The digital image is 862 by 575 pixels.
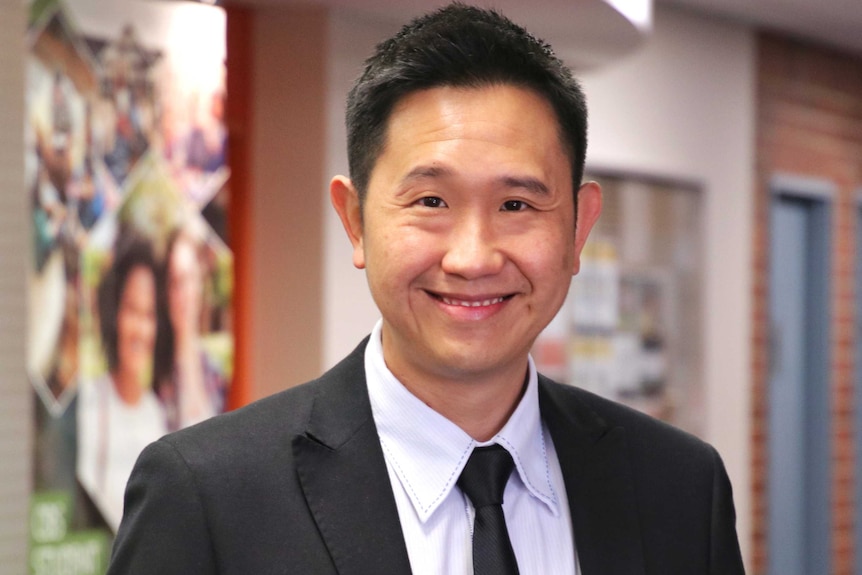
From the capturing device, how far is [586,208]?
1655 millimetres

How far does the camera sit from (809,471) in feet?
21.6

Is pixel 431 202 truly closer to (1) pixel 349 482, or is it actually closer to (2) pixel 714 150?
(1) pixel 349 482

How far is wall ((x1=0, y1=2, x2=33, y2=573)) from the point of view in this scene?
130 inches

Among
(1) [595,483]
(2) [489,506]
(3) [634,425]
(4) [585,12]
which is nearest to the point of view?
(2) [489,506]

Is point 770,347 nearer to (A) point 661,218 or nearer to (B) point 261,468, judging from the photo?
(A) point 661,218

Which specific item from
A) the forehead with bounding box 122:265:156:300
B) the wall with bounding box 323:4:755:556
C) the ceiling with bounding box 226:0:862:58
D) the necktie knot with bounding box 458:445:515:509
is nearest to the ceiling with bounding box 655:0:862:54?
the ceiling with bounding box 226:0:862:58

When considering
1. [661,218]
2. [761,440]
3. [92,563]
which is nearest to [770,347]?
[761,440]

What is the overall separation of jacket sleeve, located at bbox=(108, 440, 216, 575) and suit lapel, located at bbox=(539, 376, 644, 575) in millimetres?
494

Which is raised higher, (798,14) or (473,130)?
(798,14)

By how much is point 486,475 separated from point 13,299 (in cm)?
218

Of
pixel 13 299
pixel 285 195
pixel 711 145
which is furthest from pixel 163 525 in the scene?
pixel 711 145

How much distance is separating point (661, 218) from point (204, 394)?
2.53 meters

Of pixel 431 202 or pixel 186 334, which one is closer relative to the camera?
pixel 431 202

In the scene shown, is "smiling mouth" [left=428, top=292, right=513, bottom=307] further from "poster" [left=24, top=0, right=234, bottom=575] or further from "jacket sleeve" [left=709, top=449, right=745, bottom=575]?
"poster" [left=24, top=0, right=234, bottom=575]
